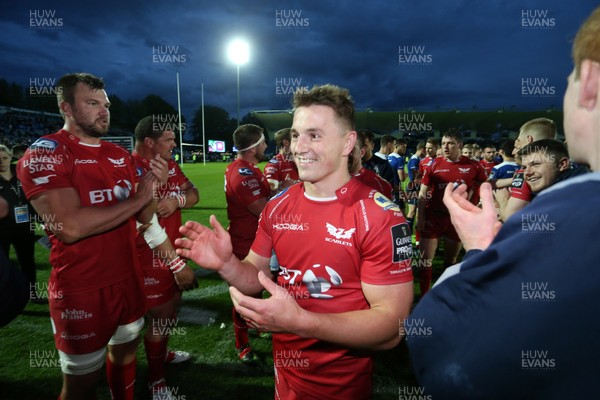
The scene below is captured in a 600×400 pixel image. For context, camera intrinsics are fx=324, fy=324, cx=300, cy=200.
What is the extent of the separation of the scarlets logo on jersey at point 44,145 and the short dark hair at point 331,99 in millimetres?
1988

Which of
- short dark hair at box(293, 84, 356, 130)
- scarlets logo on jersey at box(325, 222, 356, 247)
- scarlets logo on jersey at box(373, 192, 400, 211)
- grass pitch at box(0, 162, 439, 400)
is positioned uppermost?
short dark hair at box(293, 84, 356, 130)

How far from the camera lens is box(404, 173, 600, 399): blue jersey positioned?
717 mm

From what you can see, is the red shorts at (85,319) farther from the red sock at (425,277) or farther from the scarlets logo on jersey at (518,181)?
the scarlets logo on jersey at (518,181)

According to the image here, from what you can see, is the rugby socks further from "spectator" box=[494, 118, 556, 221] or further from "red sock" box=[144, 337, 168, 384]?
"red sock" box=[144, 337, 168, 384]

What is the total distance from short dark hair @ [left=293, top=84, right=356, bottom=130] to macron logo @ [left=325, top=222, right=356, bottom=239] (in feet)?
2.74

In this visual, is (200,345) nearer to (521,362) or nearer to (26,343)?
(26,343)

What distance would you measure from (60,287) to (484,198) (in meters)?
3.13

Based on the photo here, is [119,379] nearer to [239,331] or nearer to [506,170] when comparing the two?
[239,331]

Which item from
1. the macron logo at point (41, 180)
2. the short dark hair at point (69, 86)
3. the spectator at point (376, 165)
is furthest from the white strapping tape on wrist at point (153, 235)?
the spectator at point (376, 165)

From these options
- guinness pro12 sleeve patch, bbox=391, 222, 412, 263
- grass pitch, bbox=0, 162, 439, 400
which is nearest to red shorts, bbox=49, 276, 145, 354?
grass pitch, bbox=0, 162, 439, 400

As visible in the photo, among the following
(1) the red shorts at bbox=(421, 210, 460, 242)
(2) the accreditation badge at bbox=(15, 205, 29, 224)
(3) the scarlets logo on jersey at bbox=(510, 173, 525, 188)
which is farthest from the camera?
(1) the red shorts at bbox=(421, 210, 460, 242)

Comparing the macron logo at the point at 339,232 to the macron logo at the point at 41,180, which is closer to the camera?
the macron logo at the point at 339,232

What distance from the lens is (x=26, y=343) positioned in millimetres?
4395

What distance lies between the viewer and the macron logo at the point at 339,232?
6.95 ft
